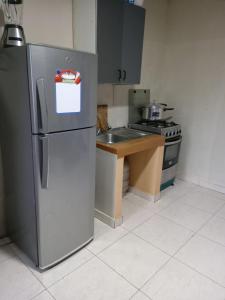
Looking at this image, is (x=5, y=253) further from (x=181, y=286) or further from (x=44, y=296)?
(x=181, y=286)

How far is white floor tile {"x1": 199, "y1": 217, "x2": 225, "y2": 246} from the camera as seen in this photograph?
2.16 metres

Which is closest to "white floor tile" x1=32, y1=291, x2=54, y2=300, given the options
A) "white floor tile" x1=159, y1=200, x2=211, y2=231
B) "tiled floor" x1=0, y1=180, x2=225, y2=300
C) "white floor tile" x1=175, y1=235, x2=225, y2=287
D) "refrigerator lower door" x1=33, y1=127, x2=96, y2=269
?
"tiled floor" x1=0, y1=180, x2=225, y2=300

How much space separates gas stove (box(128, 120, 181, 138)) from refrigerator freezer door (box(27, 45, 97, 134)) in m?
1.19

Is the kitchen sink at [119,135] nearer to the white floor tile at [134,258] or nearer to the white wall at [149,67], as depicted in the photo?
the white wall at [149,67]

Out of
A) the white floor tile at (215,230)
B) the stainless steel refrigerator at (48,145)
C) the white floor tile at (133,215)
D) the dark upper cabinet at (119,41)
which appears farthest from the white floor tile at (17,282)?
the dark upper cabinet at (119,41)

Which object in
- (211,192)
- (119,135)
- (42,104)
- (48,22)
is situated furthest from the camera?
(211,192)

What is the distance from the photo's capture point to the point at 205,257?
6.28 feet

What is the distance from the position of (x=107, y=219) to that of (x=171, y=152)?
1232mm

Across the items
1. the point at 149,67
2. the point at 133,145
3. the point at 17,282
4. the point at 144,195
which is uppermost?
the point at 149,67

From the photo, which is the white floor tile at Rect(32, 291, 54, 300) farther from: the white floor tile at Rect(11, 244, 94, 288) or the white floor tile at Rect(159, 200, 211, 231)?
the white floor tile at Rect(159, 200, 211, 231)

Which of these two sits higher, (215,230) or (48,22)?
(48,22)

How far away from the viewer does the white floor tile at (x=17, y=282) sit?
1515 mm

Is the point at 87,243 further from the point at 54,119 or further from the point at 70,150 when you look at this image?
the point at 54,119

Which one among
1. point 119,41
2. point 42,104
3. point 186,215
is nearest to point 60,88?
point 42,104
